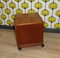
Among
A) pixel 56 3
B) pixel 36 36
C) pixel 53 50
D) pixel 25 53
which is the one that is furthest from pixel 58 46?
pixel 56 3

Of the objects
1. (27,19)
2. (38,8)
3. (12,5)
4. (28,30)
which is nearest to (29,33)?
(28,30)

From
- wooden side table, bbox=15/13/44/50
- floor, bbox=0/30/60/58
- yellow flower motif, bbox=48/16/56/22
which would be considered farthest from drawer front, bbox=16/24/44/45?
yellow flower motif, bbox=48/16/56/22

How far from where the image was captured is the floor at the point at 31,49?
5.69 ft

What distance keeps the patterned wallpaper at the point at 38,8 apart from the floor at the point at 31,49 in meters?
0.23

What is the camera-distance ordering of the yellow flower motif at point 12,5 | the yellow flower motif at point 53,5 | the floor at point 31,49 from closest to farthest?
the floor at point 31,49
the yellow flower motif at point 53,5
the yellow flower motif at point 12,5

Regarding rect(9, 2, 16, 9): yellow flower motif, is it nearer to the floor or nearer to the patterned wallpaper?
the patterned wallpaper

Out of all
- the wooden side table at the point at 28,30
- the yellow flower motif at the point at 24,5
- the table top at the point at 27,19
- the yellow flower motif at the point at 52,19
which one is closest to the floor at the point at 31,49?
the wooden side table at the point at 28,30

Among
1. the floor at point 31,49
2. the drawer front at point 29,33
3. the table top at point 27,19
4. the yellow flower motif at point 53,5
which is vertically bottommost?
the floor at point 31,49

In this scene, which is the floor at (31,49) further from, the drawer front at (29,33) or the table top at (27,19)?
the table top at (27,19)

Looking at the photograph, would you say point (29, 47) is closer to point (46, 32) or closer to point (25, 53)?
point (25, 53)

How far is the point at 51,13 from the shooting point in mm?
2143

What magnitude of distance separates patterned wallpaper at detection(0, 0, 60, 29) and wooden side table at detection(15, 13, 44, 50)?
33 centimetres

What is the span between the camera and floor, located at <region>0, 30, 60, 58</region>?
1733 millimetres

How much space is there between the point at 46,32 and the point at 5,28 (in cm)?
67
